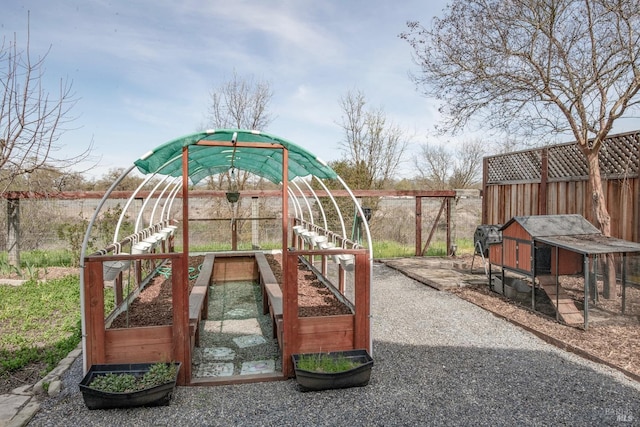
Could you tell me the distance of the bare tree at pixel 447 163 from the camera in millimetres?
15989

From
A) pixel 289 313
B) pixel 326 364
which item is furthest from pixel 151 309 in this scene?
pixel 326 364

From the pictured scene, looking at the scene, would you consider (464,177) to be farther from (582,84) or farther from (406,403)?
(406,403)

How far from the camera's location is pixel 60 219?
28.6ft

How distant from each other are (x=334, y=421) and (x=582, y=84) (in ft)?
16.2

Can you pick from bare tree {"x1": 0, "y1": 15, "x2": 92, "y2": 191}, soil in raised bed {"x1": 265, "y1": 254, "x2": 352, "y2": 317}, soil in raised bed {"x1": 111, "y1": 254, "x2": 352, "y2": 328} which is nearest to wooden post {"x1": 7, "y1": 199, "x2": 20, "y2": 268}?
soil in raised bed {"x1": 111, "y1": 254, "x2": 352, "y2": 328}

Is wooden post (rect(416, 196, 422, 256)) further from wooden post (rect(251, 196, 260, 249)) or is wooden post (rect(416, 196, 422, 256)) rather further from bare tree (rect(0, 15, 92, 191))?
bare tree (rect(0, 15, 92, 191))

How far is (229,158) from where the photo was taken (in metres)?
5.68

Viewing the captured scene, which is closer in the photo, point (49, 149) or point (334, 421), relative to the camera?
point (334, 421)

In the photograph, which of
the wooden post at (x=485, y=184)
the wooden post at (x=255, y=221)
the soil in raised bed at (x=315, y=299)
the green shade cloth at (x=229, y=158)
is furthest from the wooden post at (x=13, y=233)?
the wooden post at (x=485, y=184)

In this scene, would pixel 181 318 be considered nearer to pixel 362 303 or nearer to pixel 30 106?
pixel 362 303

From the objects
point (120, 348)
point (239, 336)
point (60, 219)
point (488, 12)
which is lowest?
point (239, 336)

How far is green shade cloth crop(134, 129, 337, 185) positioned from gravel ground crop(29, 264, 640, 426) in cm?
185

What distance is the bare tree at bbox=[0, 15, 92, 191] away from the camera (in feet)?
11.7

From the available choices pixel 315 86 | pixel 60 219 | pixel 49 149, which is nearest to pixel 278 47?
pixel 315 86
